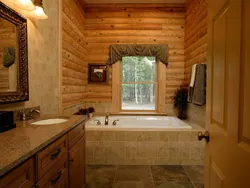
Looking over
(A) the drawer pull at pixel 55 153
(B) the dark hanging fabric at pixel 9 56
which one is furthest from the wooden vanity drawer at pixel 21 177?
(B) the dark hanging fabric at pixel 9 56

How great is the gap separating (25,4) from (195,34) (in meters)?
2.87

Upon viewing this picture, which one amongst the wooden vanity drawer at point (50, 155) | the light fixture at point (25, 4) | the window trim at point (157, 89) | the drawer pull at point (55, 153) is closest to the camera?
the wooden vanity drawer at point (50, 155)

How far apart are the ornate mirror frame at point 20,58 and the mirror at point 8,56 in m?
0.04

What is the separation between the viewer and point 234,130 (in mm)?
739

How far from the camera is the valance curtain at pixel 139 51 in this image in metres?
3.92

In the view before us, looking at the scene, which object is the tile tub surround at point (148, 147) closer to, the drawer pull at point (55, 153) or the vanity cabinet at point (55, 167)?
the vanity cabinet at point (55, 167)

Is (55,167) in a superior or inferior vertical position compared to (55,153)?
inferior

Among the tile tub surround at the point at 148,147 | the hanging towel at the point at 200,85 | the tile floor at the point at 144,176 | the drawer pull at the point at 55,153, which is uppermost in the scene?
the hanging towel at the point at 200,85

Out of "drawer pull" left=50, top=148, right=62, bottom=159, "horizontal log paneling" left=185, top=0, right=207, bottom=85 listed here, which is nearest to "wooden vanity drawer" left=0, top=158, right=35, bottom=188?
"drawer pull" left=50, top=148, right=62, bottom=159

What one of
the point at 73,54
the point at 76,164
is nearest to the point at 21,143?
the point at 76,164

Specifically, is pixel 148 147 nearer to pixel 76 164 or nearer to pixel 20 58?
pixel 76 164

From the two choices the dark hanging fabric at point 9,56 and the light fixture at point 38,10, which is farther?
the light fixture at point 38,10

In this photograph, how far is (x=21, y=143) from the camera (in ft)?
3.32

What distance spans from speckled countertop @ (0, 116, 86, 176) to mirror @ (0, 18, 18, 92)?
501mm
